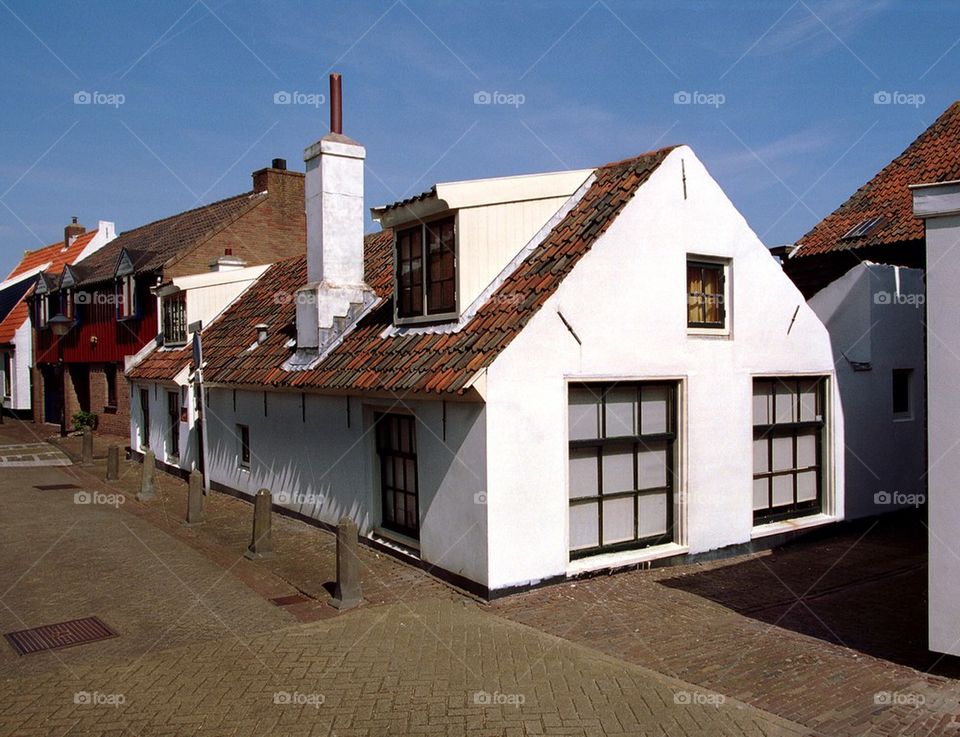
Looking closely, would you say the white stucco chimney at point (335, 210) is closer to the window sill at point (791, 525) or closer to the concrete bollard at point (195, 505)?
the concrete bollard at point (195, 505)

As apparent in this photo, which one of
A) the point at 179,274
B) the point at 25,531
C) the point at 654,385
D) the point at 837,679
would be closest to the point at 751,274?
the point at 654,385

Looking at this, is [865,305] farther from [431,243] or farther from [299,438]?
[299,438]

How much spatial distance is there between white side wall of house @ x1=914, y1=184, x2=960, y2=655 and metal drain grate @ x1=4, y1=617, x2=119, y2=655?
24.3ft

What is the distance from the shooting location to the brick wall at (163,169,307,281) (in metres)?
22.6

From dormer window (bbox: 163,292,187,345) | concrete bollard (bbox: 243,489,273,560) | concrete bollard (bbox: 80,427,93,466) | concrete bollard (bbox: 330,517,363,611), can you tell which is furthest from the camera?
concrete bollard (bbox: 80,427,93,466)

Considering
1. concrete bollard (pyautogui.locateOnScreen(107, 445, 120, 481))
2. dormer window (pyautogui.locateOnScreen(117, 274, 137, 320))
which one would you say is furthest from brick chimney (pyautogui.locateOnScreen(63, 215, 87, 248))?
concrete bollard (pyautogui.locateOnScreen(107, 445, 120, 481))

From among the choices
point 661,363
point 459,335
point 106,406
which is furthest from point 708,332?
point 106,406

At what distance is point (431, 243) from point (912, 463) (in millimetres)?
9050

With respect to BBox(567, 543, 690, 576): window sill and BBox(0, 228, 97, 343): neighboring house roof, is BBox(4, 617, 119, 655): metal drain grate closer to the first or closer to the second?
BBox(567, 543, 690, 576): window sill

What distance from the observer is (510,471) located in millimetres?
8281

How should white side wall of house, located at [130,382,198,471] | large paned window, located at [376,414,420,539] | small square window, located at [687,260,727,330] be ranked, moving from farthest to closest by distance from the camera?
white side wall of house, located at [130,382,198,471]
small square window, located at [687,260,727,330]
large paned window, located at [376,414,420,539]

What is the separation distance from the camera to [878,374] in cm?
1248

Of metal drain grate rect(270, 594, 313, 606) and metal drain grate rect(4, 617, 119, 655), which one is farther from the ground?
metal drain grate rect(4, 617, 119, 655)

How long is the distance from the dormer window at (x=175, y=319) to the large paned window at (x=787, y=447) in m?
13.5
